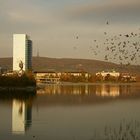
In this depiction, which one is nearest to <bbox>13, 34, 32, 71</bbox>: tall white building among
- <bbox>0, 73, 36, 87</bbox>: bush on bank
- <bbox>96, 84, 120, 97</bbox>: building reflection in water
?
<bbox>96, 84, 120, 97</bbox>: building reflection in water

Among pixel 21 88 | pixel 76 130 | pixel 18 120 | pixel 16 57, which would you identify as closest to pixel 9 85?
pixel 21 88

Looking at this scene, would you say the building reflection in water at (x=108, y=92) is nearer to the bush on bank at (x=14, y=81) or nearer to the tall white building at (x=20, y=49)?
the bush on bank at (x=14, y=81)

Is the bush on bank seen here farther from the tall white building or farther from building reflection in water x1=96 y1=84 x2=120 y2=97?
the tall white building

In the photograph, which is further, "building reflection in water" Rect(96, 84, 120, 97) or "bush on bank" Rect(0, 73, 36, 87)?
"bush on bank" Rect(0, 73, 36, 87)

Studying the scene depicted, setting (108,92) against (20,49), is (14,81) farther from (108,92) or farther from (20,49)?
(20,49)

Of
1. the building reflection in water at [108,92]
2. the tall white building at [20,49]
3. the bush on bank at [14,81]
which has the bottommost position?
the building reflection in water at [108,92]

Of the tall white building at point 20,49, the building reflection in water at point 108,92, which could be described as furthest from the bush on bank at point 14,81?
the tall white building at point 20,49

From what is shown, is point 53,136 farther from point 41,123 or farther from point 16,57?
point 16,57

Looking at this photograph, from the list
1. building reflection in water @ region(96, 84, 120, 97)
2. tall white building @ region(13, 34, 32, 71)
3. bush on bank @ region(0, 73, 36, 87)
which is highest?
tall white building @ region(13, 34, 32, 71)

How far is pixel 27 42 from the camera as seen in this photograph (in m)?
113

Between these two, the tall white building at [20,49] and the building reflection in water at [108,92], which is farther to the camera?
the tall white building at [20,49]

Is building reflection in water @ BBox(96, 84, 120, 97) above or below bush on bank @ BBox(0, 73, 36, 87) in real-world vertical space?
below

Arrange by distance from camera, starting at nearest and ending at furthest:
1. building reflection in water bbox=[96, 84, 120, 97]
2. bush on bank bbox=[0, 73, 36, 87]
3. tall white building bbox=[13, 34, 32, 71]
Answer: building reflection in water bbox=[96, 84, 120, 97], bush on bank bbox=[0, 73, 36, 87], tall white building bbox=[13, 34, 32, 71]

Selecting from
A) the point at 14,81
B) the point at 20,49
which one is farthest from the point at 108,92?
the point at 20,49
